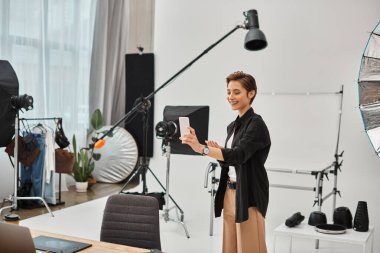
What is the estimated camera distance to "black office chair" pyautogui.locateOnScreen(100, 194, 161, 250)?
258 cm

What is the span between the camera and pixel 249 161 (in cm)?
279

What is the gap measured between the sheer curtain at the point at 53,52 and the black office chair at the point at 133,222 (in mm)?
4174

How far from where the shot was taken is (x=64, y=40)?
280 inches

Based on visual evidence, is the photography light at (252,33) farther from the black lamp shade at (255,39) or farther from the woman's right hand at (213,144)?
the woman's right hand at (213,144)

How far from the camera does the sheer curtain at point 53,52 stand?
6.29 meters

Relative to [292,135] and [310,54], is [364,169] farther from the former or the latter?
[310,54]

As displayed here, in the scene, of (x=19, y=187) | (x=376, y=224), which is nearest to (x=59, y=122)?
(x=19, y=187)

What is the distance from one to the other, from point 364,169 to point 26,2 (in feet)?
15.3

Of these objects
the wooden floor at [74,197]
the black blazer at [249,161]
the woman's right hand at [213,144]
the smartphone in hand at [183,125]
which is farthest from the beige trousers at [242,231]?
the wooden floor at [74,197]

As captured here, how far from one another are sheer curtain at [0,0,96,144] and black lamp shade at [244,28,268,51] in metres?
4.14

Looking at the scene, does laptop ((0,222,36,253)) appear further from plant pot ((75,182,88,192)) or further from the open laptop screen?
plant pot ((75,182,88,192))

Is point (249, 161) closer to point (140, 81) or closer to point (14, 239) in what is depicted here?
point (14, 239)

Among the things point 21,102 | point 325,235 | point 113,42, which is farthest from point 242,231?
point 113,42

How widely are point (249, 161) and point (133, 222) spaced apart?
2.43 ft
